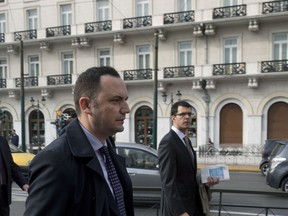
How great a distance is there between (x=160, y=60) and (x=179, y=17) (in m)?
3.33

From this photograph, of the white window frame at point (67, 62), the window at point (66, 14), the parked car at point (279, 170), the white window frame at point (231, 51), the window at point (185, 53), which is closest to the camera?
the parked car at point (279, 170)

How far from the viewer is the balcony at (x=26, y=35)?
2992 centimetres

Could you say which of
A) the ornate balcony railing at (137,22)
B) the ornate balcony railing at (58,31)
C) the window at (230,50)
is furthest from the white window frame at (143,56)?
the ornate balcony railing at (58,31)

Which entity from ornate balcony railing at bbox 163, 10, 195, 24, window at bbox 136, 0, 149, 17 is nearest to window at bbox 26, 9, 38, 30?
window at bbox 136, 0, 149, 17

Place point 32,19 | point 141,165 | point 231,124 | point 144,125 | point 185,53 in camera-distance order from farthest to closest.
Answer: point 32,19
point 144,125
point 185,53
point 231,124
point 141,165

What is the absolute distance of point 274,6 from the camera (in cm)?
2275

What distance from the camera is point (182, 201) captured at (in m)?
3.33

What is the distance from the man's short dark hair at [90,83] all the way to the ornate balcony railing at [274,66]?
73.9ft

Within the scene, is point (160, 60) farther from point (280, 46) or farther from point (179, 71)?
point (280, 46)

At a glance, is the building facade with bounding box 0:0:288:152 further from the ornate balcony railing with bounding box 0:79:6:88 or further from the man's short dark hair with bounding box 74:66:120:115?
the man's short dark hair with bounding box 74:66:120:115

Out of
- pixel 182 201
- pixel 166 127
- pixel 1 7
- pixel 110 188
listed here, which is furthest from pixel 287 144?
pixel 1 7

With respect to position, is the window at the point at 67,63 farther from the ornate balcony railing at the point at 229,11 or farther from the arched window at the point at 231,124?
the arched window at the point at 231,124

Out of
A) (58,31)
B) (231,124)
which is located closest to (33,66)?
(58,31)

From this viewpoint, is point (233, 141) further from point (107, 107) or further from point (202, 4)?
point (107, 107)
